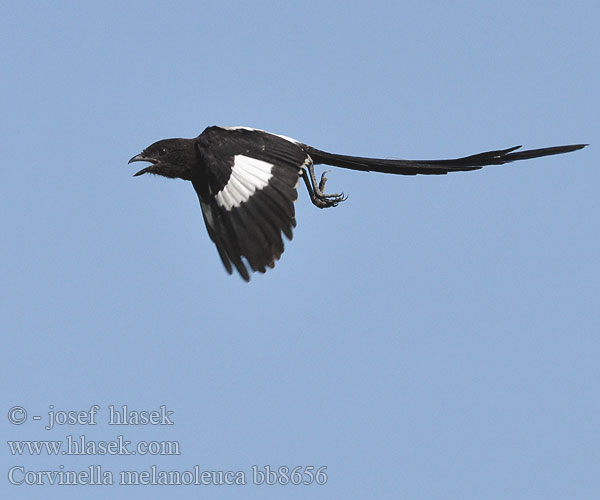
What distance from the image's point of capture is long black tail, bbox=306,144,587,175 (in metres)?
9.14

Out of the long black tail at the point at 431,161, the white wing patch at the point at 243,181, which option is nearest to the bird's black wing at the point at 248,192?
the white wing patch at the point at 243,181

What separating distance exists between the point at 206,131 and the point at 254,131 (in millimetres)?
479

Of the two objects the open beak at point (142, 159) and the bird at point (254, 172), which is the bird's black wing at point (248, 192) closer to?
the bird at point (254, 172)

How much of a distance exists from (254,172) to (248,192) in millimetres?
240

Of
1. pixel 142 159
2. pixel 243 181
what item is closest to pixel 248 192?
pixel 243 181

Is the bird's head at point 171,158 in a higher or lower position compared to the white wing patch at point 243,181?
higher

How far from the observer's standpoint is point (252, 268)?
880cm

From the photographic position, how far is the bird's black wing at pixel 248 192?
8.78m

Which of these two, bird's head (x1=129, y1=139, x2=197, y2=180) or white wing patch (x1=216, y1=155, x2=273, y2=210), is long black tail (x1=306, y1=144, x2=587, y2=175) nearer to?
white wing patch (x1=216, y1=155, x2=273, y2=210)

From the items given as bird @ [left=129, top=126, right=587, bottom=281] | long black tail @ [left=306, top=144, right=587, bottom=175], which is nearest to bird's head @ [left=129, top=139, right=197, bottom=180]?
bird @ [left=129, top=126, right=587, bottom=281]

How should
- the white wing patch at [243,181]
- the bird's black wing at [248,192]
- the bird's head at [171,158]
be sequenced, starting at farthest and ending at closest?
the bird's head at [171,158]
the white wing patch at [243,181]
the bird's black wing at [248,192]

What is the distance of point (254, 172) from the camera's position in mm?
9234

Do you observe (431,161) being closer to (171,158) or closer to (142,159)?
(171,158)

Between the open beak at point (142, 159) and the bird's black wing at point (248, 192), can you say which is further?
the open beak at point (142, 159)
